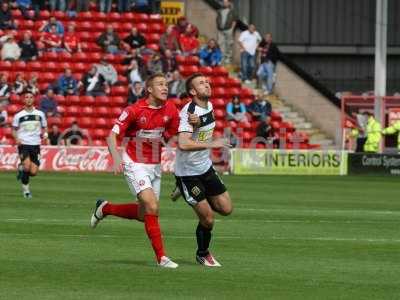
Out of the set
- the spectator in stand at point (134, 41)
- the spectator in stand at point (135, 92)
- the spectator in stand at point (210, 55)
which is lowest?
the spectator in stand at point (135, 92)

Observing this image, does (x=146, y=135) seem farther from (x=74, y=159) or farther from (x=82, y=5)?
(x=82, y=5)

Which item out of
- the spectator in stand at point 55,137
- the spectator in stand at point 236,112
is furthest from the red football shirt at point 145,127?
the spectator in stand at point 236,112

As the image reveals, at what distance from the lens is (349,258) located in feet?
49.3

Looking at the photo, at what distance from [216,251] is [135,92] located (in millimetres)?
26483

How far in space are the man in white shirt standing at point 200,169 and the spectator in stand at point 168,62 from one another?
94.9 ft

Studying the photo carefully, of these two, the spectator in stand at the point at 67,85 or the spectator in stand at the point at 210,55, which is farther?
the spectator in stand at the point at 210,55

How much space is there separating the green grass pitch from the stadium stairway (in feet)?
45.2

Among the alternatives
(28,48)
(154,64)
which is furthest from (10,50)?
(154,64)

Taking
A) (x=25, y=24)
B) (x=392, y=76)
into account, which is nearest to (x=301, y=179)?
(x=25, y=24)

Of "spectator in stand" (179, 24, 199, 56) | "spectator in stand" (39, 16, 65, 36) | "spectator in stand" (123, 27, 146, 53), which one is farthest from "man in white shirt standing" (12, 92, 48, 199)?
"spectator in stand" (179, 24, 199, 56)

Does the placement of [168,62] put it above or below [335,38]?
below

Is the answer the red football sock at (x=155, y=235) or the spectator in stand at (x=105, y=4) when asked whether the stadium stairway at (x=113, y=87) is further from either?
the red football sock at (x=155, y=235)

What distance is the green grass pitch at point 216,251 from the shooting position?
39.3ft

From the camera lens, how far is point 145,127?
1409cm
